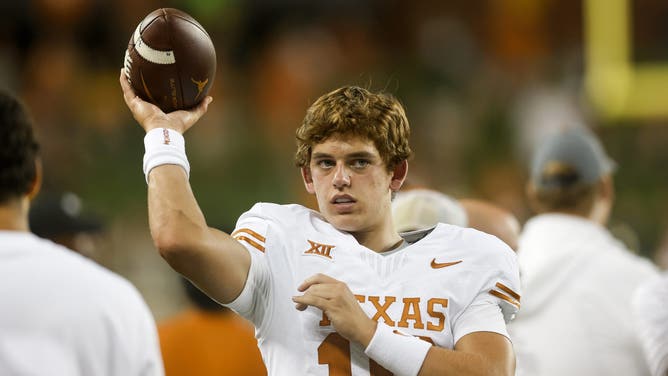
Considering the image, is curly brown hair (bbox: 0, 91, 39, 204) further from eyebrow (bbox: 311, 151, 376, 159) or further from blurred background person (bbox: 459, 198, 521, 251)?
blurred background person (bbox: 459, 198, 521, 251)

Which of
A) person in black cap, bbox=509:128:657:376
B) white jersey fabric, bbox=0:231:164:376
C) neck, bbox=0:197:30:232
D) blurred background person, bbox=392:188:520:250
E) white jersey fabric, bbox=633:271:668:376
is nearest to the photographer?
white jersey fabric, bbox=0:231:164:376

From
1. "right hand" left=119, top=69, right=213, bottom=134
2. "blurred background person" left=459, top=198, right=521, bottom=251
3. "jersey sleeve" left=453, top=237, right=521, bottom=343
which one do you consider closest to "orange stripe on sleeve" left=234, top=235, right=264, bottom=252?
"right hand" left=119, top=69, right=213, bottom=134

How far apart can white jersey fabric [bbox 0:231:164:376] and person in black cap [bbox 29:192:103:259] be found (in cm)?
210

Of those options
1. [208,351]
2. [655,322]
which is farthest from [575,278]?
[208,351]

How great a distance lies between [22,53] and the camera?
43.5 feet

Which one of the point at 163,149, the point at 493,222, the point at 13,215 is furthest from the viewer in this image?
the point at 493,222

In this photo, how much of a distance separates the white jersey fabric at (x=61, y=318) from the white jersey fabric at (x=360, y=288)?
1.62 feet

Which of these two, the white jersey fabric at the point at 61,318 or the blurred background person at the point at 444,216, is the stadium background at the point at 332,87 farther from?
the white jersey fabric at the point at 61,318

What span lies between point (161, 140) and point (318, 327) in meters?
0.61

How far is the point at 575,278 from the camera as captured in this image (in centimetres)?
445

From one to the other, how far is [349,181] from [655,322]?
1.63 metres

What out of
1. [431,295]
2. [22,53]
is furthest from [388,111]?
[22,53]

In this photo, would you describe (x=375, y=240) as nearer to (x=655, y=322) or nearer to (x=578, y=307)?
(x=655, y=322)

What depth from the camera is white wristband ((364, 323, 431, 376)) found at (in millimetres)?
2512
